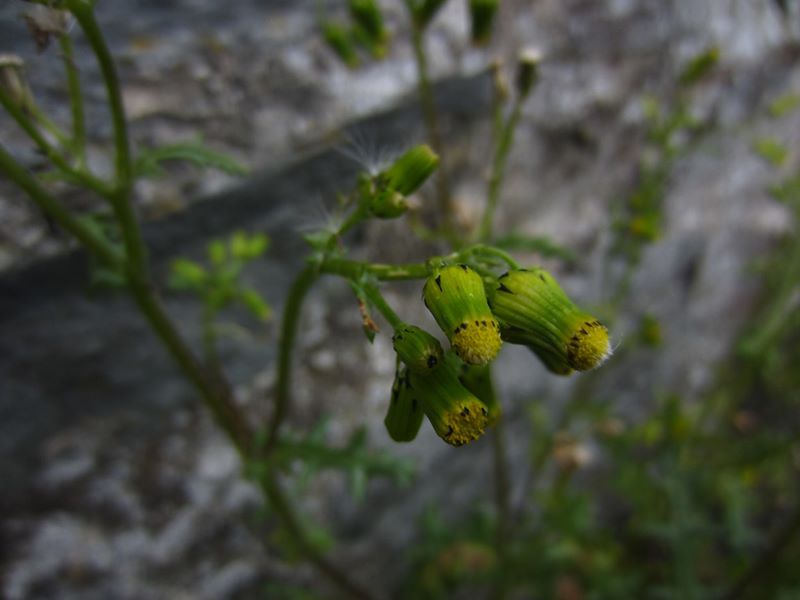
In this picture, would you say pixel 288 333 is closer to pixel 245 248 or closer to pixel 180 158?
pixel 180 158

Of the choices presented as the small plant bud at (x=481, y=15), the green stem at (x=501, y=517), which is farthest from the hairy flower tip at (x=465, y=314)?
the green stem at (x=501, y=517)

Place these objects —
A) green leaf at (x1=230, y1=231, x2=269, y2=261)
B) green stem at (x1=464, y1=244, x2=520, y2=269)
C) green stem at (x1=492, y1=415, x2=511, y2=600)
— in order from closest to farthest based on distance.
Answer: green stem at (x1=464, y1=244, x2=520, y2=269), green leaf at (x1=230, y1=231, x2=269, y2=261), green stem at (x1=492, y1=415, x2=511, y2=600)

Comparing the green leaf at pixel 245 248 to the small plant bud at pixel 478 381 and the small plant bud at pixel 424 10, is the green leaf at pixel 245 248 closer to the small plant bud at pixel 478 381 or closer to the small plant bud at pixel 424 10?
the small plant bud at pixel 424 10

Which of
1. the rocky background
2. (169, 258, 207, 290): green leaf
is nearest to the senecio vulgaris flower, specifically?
the rocky background

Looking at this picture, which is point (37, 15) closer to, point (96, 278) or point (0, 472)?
point (96, 278)

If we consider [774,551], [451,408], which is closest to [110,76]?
[451,408]

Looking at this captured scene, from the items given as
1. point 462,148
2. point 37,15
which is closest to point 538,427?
point 462,148

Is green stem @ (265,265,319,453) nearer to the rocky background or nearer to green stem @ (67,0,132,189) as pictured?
the rocky background
